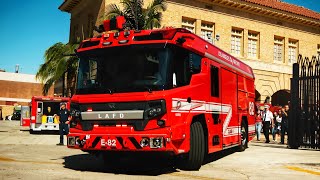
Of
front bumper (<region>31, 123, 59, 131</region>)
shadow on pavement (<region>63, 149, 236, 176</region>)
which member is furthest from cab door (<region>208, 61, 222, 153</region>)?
front bumper (<region>31, 123, 59, 131</region>)

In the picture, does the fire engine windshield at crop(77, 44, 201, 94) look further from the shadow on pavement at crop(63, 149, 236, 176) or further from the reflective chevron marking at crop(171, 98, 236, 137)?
the shadow on pavement at crop(63, 149, 236, 176)

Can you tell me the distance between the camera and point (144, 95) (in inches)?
280

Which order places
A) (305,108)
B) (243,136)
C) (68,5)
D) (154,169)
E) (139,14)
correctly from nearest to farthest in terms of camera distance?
A: (154,169) → (243,136) → (305,108) → (139,14) → (68,5)

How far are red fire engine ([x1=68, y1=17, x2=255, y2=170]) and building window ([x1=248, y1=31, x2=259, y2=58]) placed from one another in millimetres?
23244

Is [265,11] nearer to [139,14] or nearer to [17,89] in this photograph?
[139,14]

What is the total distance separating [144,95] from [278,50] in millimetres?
27767

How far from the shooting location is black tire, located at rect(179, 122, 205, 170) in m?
7.95

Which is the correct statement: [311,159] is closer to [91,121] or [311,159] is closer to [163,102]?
[163,102]

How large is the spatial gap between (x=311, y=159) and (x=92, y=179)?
7.07 m

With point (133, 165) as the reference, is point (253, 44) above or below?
above

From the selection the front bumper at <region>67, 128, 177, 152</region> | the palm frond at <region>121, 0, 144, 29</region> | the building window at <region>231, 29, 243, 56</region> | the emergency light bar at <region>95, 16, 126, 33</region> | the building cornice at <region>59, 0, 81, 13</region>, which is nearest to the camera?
the front bumper at <region>67, 128, 177, 152</region>

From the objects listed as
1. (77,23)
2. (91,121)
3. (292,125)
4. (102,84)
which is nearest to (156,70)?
(102,84)

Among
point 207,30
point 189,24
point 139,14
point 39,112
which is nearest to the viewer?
point 139,14

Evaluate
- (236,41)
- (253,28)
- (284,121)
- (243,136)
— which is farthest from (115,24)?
(253,28)
